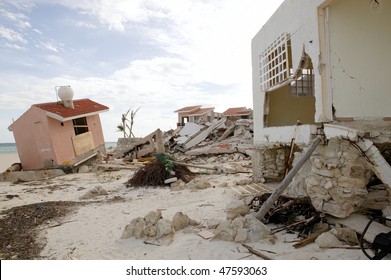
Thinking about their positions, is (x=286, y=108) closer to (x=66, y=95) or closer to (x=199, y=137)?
(x=199, y=137)

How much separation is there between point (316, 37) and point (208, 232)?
3990 mm

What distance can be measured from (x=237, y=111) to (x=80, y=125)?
25.9 m

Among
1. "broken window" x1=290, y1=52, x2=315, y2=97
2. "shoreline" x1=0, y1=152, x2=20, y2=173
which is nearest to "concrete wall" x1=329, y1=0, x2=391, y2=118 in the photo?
"broken window" x1=290, y1=52, x2=315, y2=97

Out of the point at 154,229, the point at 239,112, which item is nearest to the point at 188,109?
the point at 239,112

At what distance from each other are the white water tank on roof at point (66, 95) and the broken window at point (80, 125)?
1234 mm

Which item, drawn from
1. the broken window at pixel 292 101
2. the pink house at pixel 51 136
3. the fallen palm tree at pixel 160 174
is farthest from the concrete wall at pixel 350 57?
the pink house at pixel 51 136

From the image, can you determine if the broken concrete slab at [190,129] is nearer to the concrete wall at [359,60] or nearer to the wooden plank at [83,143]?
the wooden plank at [83,143]

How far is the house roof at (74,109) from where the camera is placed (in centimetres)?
1457

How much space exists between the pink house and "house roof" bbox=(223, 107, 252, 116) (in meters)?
24.2

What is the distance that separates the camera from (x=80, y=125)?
17.2 m

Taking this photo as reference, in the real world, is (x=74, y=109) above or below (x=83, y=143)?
above

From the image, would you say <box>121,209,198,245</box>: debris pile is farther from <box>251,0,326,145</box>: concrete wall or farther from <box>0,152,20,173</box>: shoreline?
<box>0,152,20,173</box>: shoreline
